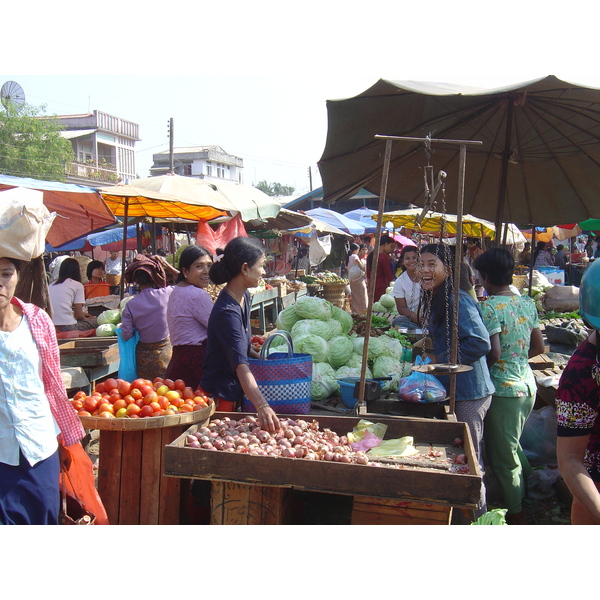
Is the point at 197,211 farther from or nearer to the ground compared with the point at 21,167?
nearer to the ground

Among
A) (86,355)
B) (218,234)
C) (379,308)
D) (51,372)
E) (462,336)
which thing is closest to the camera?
(51,372)

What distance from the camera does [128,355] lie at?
4.71 meters

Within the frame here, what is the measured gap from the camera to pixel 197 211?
8078mm

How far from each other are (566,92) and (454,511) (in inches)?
102

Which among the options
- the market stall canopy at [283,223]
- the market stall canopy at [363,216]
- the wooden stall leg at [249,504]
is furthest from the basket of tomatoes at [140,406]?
the market stall canopy at [363,216]


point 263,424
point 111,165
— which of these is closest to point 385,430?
point 263,424

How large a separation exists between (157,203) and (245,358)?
534cm

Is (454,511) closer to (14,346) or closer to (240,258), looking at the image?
(240,258)

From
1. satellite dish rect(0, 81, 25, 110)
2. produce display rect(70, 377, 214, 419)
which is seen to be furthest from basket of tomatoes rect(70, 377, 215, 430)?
satellite dish rect(0, 81, 25, 110)

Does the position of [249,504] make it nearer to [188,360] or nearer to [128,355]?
[188,360]

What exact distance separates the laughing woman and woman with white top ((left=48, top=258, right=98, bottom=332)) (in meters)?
4.48

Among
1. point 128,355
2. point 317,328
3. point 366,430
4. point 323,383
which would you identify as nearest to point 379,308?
point 317,328

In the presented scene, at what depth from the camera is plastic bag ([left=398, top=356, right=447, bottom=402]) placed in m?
3.18

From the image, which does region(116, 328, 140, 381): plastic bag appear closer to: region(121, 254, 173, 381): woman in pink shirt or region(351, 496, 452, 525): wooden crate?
region(121, 254, 173, 381): woman in pink shirt
